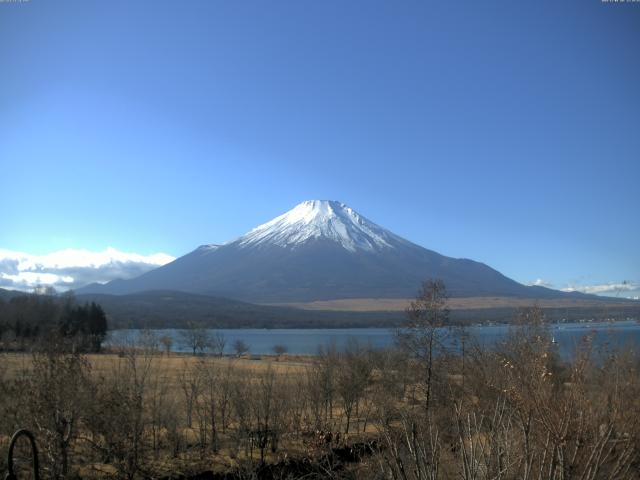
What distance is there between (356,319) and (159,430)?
153 m

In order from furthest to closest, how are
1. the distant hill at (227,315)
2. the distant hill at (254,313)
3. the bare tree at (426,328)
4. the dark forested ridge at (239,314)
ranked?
the distant hill at (227,315)
the distant hill at (254,313)
the dark forested ridge at (239,314)
the bare tree at (426,328)

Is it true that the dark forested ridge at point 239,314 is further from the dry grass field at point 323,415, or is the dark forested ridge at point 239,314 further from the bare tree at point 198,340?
the dry grass field at point 323,415

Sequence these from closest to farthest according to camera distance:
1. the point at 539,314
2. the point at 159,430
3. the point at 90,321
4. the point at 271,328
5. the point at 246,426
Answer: the point at 539,314
the point at 159,430
the point at 246,426
the point at 90,321
the point at 271,328

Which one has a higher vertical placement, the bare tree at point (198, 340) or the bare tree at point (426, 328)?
the bare tree at point (426, 328)

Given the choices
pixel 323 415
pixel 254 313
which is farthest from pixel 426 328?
pixel 254 313

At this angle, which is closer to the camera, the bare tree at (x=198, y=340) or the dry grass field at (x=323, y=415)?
the dry grass field at (x=323, y=415)

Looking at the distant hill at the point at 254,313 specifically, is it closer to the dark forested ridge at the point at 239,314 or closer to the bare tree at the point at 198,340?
the dark forested ridge at the point at 239,314

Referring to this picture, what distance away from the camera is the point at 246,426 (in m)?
20.5

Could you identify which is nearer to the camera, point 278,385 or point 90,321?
point 278,385

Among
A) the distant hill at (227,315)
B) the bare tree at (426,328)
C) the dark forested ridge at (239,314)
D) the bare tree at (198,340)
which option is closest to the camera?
the bare tree at (426,328)

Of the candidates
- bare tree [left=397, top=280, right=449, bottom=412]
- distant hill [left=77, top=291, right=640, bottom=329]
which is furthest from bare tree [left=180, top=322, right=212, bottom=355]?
distant hill [left=77, top=291, right=640, bottom=329]

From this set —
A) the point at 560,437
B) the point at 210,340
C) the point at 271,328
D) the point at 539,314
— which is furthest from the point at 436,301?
the point at 271,328

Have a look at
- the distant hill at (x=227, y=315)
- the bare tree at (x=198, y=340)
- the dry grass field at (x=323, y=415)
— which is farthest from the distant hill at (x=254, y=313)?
the dry grass field at (x=323, y=415)

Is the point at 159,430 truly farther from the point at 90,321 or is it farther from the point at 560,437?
the point at 90,321
